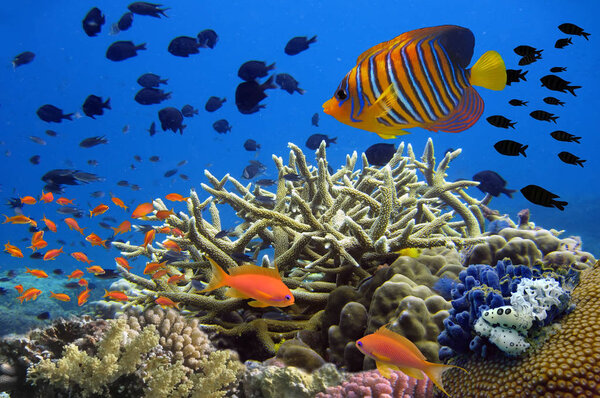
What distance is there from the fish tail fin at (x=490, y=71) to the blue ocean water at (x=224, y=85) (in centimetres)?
6598

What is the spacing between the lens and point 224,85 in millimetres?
103688

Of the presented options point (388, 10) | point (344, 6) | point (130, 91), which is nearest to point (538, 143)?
point (388, 10)

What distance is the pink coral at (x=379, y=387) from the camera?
6.50ft

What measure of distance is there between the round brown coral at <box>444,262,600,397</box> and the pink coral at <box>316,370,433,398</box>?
0.23 metres

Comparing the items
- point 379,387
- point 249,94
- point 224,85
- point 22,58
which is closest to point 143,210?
point 249,94

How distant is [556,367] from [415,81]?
146 cm

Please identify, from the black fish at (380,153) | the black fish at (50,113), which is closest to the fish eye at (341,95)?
the black fish at (380,153)

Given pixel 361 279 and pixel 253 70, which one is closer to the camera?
pixel 361 279

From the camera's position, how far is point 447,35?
5.35 feet

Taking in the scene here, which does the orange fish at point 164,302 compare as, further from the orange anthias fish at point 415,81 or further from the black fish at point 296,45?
the black fish at point 296,45

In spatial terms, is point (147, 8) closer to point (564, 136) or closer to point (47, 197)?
point (47, 197)

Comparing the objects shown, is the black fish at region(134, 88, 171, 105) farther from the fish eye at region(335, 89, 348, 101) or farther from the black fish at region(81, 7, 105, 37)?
the fish eye at region(335, 89, 348, 101)

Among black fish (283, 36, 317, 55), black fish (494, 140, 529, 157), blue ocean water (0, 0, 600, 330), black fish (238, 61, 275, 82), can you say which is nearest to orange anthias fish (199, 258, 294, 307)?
black fish (494, 140, 529, 157)

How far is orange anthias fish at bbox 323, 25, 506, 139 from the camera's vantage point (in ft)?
5.32
